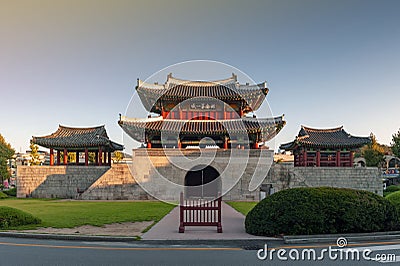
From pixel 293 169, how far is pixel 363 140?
25.4 feet

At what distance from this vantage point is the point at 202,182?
28688mm

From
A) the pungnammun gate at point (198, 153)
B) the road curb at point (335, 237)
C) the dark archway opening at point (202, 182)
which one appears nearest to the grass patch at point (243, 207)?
the pungnammun gate at point (198, 153)

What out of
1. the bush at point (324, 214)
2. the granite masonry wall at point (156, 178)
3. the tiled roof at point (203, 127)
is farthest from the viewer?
the tiled roof at point (203, 127)

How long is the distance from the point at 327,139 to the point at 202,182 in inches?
474

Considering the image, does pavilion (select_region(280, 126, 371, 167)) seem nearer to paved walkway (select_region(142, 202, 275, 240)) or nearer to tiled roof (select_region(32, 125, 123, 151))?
tiled roof (select_region(32, 125, 123, 151))

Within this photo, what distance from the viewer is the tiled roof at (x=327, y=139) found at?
2919 cm

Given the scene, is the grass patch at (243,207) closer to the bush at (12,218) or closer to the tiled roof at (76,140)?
the bush at (12,218)

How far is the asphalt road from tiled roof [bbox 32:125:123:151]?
69.8 ft

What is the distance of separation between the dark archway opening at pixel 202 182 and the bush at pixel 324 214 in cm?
1689

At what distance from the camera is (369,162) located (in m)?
47.1

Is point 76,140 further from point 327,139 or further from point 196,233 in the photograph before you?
point 196,233

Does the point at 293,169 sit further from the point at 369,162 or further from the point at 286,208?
the point at 369,162

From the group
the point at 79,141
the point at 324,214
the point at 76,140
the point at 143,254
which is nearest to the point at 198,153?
the point at 79,141

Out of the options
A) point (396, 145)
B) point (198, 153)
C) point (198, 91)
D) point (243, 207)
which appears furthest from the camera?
point (396, 145)
